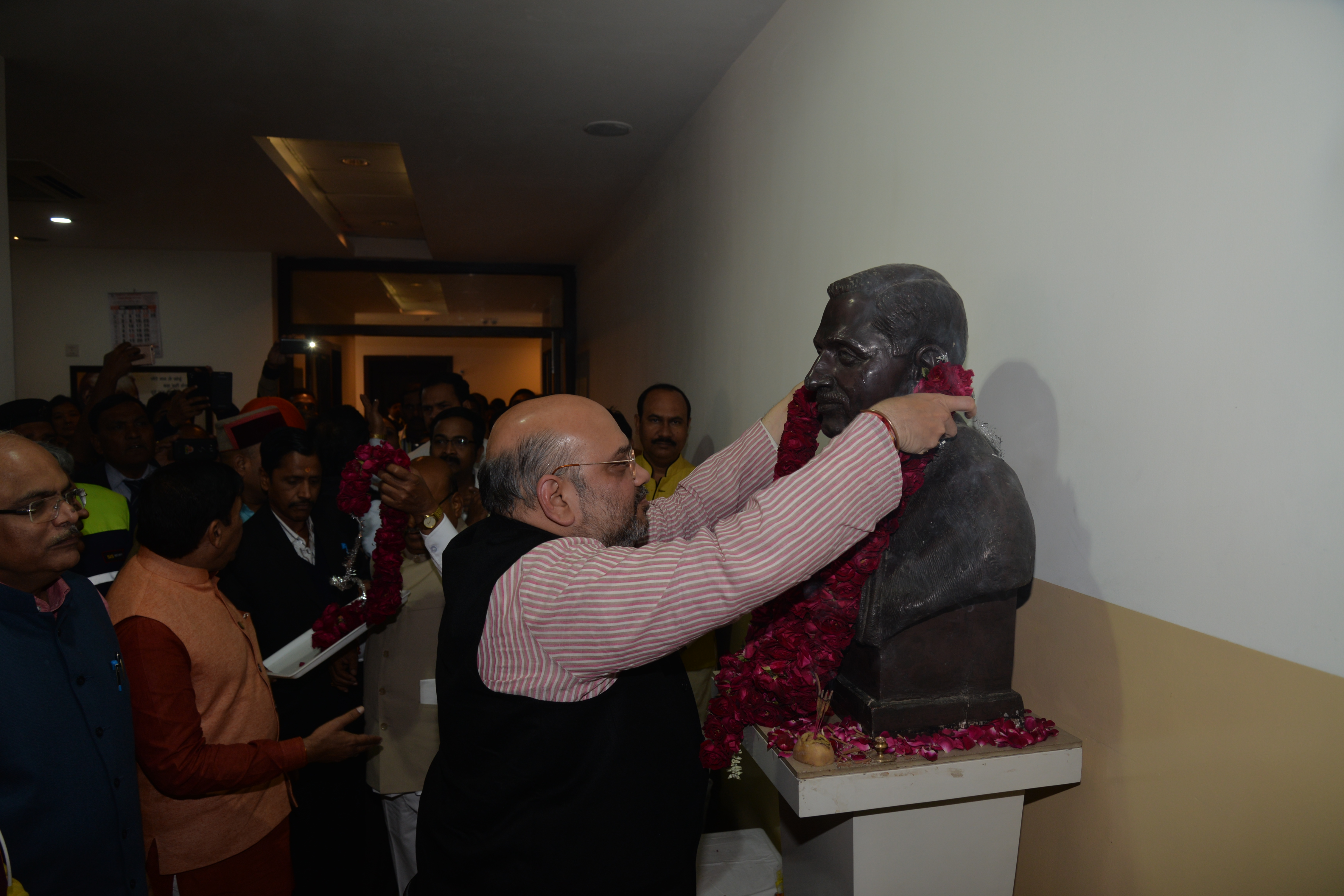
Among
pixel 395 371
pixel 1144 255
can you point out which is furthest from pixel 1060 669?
pixel 395 371

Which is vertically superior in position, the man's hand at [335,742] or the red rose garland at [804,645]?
the red rose garland at [804,645]

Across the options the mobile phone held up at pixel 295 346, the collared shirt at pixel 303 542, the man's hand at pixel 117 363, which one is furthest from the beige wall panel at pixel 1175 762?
the mobile phone held up at pixel 295 346

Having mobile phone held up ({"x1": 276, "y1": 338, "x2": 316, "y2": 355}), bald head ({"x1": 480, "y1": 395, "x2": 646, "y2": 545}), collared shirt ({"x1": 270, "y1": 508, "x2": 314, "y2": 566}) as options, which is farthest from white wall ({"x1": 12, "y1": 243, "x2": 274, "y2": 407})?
bald head ({"x1": 480, "y1": 395, "x2": 646, "y2": 545})

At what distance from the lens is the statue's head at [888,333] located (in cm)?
155

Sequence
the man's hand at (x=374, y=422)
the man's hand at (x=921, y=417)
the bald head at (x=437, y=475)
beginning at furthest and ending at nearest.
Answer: the man's hand at (x=374, y=422), the bald head at (x=437, y=475), the man's hand at (x=921, y=417)

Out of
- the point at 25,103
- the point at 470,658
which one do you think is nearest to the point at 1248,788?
the point at 470,658

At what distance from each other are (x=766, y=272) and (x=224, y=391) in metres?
4.34

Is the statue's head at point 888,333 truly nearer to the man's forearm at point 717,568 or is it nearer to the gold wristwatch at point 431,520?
the man's forearm at point 717,568

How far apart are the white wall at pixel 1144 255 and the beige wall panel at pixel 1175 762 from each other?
6 centimetres

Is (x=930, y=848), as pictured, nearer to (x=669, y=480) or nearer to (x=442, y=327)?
(x=669, y=480)

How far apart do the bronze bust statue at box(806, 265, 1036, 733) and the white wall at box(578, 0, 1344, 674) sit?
24cm

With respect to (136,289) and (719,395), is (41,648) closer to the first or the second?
(719,395)

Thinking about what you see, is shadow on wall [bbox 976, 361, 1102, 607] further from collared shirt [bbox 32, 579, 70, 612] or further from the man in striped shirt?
collared shirt [bbox 32, 579, 70, 612]

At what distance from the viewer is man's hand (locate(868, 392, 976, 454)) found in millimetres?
1348
